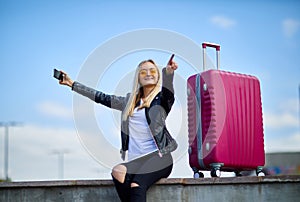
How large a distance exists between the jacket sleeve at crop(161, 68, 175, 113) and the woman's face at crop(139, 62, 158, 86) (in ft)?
0.39

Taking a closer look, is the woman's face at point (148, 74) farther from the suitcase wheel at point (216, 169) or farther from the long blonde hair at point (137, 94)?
the suitcase wheel at point (216, 169)

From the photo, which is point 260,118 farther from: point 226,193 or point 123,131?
point 123,131

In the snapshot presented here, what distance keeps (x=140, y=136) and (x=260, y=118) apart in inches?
52.9

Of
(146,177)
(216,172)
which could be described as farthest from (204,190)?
→ (146,177)

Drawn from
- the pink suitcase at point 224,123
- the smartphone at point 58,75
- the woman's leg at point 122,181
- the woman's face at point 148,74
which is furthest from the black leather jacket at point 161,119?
the smartphone at point 58,75

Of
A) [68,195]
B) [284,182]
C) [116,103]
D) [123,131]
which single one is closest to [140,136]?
[123,131]

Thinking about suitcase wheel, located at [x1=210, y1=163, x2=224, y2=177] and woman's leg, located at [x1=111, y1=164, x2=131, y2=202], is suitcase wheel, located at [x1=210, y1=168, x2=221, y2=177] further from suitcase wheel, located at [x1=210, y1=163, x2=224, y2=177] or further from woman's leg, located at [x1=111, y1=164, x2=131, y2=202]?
woman's leg, located at [x1=111, y1=164, x2=131, y2=202]

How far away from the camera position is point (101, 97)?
18.6 ft

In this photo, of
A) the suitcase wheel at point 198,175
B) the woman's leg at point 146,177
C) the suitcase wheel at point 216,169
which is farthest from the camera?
the suitcase wheel at point 198,175

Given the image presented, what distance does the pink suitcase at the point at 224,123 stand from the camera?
221 inches

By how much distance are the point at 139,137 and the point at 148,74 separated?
557mm

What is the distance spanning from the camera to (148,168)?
5148mm

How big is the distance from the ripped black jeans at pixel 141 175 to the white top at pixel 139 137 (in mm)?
66

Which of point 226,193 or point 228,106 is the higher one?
point 228,106
